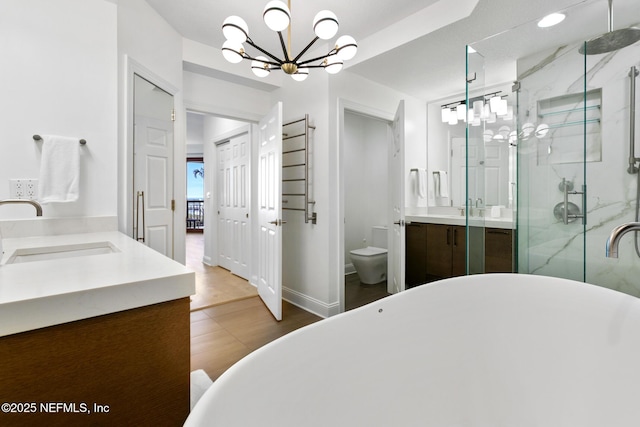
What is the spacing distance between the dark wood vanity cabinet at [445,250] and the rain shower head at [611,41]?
1.82 m

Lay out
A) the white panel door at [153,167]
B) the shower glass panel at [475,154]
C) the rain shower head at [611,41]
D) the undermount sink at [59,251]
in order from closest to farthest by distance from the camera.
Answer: the undermount sink at [59,251]
the rain shower head at [611,41]
the shower glass panel at [475,154]
the white panel door at [153,167]

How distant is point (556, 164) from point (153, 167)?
9.36ft

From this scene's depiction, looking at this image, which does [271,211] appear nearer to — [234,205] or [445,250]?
→ [234,205]

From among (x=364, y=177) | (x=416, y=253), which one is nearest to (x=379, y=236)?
(x=416, y=253)

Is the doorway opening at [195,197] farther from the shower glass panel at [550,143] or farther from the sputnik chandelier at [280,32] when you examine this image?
the shower glass panel at [550,143]

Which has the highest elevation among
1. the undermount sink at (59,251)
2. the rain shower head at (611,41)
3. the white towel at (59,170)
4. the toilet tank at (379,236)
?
the rain shower head at (611,41)

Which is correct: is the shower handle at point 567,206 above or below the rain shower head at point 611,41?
below

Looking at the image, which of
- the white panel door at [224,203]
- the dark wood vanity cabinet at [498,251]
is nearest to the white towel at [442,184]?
the dark wood vanity cabinet at [498,251]

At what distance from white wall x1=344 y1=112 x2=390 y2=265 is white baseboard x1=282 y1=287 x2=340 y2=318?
1.37 m

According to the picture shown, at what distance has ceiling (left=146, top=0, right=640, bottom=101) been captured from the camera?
170 centimetres

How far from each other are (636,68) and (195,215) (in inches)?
396

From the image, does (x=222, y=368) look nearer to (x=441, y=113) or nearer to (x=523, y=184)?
(x=523, y=184)

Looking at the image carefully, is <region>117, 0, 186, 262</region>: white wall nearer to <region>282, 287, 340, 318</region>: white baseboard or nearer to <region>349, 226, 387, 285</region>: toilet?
<region>282, 287, 340, 318</region>: white baseboard

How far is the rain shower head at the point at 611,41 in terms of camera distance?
5.20ft
